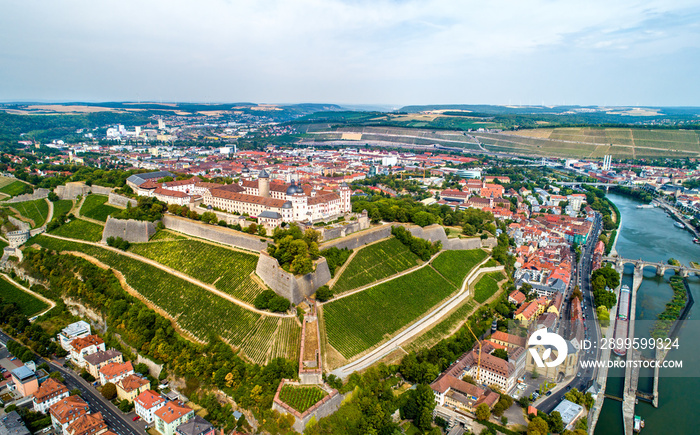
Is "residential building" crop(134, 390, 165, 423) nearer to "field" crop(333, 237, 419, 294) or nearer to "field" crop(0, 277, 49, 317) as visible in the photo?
"field" crop(333, 237, 419, 294)

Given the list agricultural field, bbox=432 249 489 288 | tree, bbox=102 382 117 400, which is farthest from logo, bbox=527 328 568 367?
tree, bbox=102 382 117 400

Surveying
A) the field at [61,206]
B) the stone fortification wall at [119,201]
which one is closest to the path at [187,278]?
the stone fortification wall at [119,201]

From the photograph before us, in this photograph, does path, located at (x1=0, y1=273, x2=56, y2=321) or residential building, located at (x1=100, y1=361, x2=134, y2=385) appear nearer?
residential building, located at (x1=100, y1=361, x2=134, y2=385)

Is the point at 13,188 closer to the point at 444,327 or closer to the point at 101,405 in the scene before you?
the point at 101,405

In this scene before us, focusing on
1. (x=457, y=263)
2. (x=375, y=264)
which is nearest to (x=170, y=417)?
(x=375, y=264)

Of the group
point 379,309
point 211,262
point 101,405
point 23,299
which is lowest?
point 101,405

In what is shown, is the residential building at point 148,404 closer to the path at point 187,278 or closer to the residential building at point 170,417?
the residential building at point 170,417
